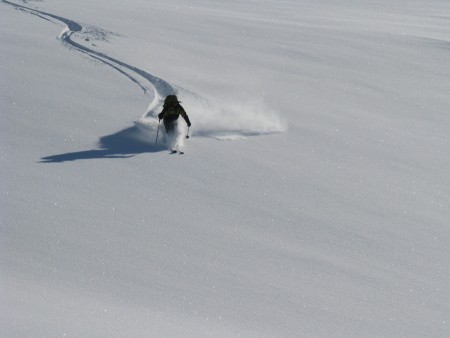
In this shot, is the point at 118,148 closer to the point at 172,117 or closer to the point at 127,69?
the point at 172,117

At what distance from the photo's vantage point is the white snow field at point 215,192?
4.91 metres

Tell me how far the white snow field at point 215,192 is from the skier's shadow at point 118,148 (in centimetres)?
4

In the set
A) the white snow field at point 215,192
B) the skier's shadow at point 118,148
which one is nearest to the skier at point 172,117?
the white snow field at point 215,192

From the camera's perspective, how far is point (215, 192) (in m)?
6.89

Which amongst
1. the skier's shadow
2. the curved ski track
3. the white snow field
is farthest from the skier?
the curved ski track

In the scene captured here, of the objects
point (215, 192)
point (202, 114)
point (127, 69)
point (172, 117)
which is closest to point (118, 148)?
point (172, 117)

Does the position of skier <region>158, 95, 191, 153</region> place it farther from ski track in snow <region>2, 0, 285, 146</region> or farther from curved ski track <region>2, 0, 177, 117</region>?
curved ski track <region>2, 0, 177, 117</region>

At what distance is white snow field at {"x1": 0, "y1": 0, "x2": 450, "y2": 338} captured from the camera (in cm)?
491

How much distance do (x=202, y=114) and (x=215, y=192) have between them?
281 centimetres

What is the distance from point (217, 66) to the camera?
12633mm

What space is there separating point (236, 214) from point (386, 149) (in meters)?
3.50

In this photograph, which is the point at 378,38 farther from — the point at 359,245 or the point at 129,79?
the point at 359,245

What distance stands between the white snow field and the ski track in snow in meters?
0.04

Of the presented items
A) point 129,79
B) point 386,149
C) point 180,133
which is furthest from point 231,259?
point 129,79
